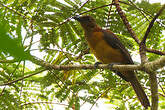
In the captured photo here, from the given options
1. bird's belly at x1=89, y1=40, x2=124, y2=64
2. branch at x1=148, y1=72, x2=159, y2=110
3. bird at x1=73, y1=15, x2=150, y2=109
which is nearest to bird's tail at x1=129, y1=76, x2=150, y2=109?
bird at x1=73, y1=15, x2=150, y2=109

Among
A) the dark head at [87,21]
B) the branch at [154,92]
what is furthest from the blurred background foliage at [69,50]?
the branch at [154,92]

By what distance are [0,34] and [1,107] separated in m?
3.36

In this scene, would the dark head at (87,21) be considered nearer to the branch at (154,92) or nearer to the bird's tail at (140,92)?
the bird's tail at (140,92)

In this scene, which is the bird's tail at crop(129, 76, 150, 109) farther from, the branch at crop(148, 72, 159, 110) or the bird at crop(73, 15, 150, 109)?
the branch at crop(148, 72, 159, 110)

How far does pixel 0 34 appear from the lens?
12.0 inches

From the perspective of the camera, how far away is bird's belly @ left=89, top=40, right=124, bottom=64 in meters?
3.88

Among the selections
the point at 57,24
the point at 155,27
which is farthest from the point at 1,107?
the point at 155,27

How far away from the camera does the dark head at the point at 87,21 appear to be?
4012mm

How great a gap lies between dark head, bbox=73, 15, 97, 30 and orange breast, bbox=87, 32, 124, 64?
18 centimetres

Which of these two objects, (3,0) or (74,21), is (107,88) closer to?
(74,21)

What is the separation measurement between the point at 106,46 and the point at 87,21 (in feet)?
1.90

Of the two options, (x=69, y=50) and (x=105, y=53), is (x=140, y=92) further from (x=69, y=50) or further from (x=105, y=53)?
(x=69, y=50)

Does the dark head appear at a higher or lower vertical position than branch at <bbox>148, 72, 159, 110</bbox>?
higher

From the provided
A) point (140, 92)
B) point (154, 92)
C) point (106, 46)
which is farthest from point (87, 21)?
point (154, 92)
